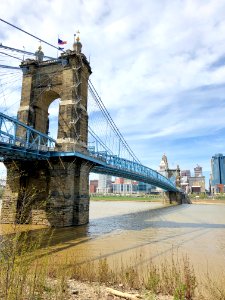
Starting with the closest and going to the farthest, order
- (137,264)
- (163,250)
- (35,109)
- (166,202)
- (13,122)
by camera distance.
A: (137,264)
(163,250)
(13,122)
(35,109)
(166,202)

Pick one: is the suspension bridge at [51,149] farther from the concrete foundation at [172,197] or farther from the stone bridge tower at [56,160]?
the concrete foundation at [172,197]

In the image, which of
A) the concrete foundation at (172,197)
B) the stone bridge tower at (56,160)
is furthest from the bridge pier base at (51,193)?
the concrete foundation at (172,197)

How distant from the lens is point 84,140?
21812mm

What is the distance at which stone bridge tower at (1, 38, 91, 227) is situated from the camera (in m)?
19.5

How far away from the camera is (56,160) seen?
20094 millimetres

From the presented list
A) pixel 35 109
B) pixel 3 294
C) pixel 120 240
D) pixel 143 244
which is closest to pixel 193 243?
pixel 143 244

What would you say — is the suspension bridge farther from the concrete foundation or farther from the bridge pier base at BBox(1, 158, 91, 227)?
the concrete foundation

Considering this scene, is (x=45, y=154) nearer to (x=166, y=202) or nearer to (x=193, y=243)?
(x=193, y=243)

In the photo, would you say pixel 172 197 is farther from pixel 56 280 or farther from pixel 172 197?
pixel 56 280

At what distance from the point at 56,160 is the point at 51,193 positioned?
2.55 m

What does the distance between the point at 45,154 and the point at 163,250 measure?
1173cm

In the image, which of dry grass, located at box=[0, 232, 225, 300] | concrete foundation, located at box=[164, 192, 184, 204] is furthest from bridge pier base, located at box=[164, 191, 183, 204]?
dry grass, located at box=[0, 232, 225, 300]

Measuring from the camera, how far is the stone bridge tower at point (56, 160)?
19.5 m

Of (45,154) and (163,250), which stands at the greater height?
(45,154)
